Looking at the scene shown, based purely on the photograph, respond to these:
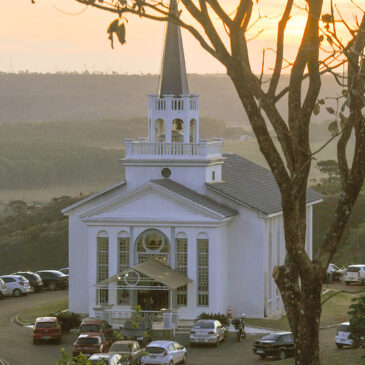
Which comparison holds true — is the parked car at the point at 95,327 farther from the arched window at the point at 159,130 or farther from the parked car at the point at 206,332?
the arched window at the point at 159,130

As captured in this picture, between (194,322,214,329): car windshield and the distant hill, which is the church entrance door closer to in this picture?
(194,322,214,329): car windshield

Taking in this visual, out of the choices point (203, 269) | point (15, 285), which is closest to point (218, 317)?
point (203, 269)

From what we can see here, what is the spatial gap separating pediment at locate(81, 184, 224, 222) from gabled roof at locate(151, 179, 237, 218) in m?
0.44

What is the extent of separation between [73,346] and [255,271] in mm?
11315

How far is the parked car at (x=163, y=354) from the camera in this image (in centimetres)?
4241

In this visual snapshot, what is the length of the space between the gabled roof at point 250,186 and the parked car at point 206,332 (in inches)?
293

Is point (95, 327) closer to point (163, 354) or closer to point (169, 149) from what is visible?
point (163, 354)

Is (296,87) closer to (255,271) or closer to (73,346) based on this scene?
(73,346)

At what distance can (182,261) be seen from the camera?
54125mm

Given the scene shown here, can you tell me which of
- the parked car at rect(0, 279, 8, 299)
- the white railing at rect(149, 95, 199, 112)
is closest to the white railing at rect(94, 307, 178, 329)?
the white railing at rect(149, 95, 199, 112)

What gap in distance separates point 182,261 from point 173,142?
600 centimetres

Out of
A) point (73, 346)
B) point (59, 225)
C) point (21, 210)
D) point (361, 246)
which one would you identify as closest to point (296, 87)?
point (73, 346)

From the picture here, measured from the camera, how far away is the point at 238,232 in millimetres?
55062

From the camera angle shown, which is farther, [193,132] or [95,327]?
[193,132]
